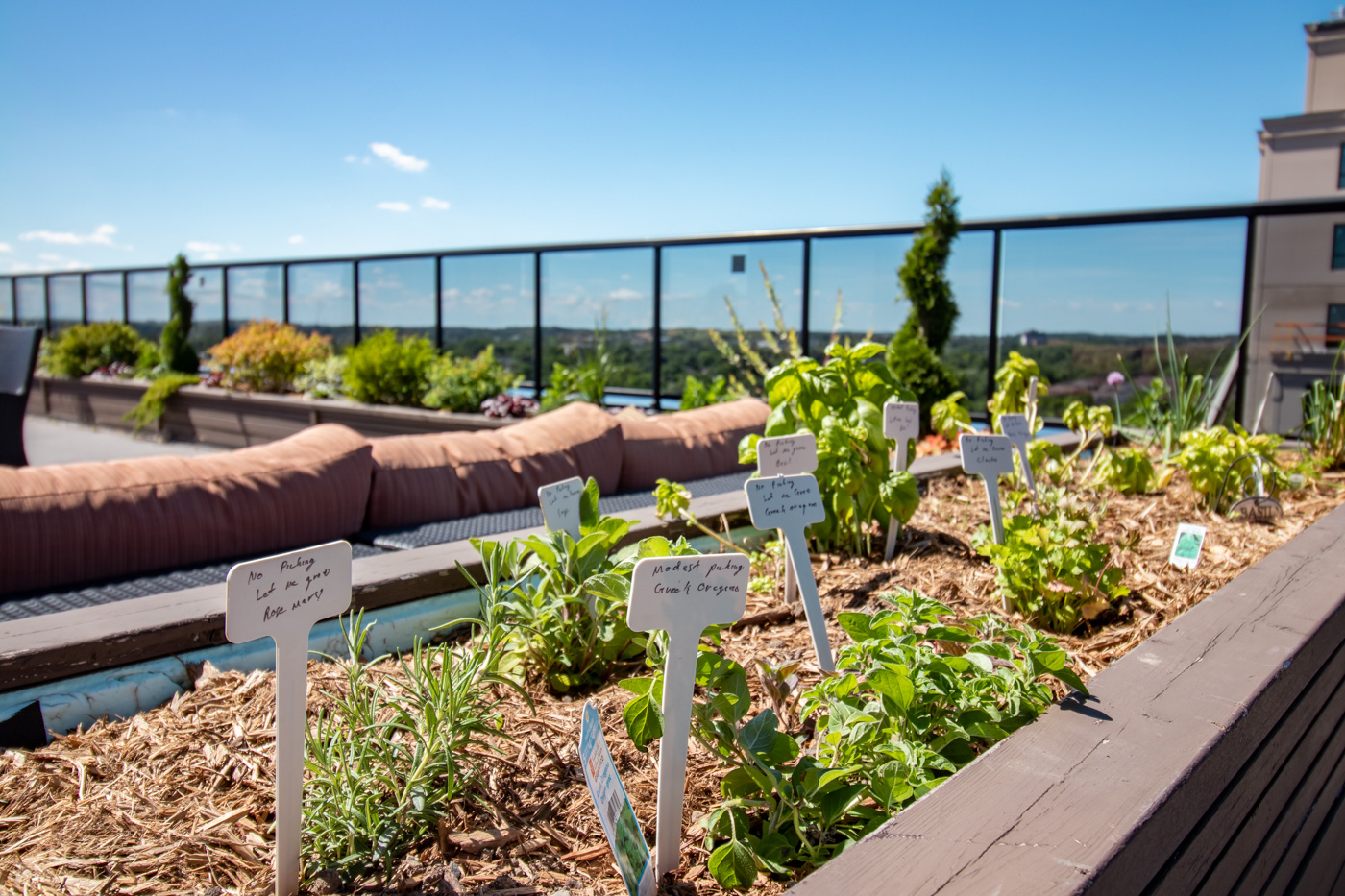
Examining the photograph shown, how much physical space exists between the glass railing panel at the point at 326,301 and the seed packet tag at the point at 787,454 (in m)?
9.23

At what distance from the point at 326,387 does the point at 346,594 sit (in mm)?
8719

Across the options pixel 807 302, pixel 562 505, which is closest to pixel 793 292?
pixel 807 302

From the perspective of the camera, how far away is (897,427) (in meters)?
2.31

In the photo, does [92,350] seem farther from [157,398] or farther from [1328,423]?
[1328,423]

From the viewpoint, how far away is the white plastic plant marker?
83.6 inches

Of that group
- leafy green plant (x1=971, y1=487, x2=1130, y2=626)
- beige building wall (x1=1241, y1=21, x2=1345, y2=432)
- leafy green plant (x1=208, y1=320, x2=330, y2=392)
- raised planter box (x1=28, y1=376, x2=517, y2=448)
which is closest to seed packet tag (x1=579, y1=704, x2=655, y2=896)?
leafy green plant (x1=971, y1=487, x2=1130, y2=626)

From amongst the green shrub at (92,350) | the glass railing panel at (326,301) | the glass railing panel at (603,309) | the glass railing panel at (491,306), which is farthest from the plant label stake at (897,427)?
the green shrub at (92,350)

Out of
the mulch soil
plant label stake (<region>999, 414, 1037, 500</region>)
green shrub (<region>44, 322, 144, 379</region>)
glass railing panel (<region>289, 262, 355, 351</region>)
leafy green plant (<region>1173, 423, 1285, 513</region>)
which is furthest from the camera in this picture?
green shrub (<region>44, 322, 144, 379</region>)

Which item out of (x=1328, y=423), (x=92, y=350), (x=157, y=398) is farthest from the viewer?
(x=92, y=350)

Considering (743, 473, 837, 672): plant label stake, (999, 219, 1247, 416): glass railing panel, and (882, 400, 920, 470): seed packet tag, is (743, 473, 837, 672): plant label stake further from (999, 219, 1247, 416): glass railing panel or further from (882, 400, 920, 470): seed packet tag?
(999, 219, 1247, 416): glass railing panel

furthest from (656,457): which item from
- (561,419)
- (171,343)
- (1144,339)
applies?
(171,343)

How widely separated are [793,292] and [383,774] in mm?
6445

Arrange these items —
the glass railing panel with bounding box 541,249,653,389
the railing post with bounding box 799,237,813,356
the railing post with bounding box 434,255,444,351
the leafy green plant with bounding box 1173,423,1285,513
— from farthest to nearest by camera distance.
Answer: the railing post with bounding box 434,255,444,351, the glass railing panel with bounding box 541,249,653,389, the railing post with bounding box 799,237,813,356, the leafy green plant with bounding box 1173,423,1285,513

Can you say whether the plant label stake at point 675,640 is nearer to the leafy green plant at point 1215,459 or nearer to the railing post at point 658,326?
the leafy green plant at point 1215,459
